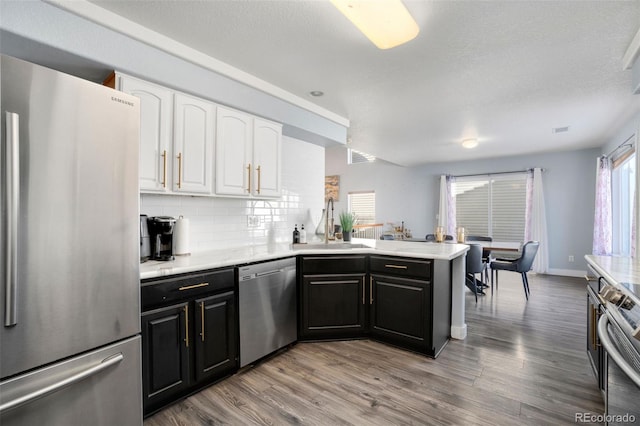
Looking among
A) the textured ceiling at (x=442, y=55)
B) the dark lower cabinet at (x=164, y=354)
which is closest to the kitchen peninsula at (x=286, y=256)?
the dark lower cabinet at (x=164, y=354)

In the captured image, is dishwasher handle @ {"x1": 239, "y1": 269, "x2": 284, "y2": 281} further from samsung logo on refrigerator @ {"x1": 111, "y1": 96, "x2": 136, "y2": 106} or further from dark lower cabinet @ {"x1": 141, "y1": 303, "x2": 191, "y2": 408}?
samsung logo on refrigerator @ {"x1": 111, "y1": 96, "x2": 136, "y2": 106}

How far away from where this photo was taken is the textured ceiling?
192 centimetres

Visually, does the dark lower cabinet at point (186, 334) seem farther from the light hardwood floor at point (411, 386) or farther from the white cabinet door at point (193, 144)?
the white cabinet door at point (193, 144)

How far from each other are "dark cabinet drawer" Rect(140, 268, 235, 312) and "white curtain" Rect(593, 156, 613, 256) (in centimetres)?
584

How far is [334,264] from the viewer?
287 cm

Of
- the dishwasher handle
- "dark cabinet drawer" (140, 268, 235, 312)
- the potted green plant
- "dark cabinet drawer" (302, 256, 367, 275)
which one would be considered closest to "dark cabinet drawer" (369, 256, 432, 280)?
"dark cabinet drawer" (302, 256, 367, 275)

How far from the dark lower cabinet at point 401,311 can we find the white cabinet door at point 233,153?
4.89ft

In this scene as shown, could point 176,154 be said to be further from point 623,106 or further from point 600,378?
point 623,106

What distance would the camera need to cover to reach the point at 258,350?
243 cm

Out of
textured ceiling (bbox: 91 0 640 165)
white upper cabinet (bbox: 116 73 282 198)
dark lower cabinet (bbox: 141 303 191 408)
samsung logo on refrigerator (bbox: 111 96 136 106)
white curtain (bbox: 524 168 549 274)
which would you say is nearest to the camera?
samsung logo on refrigerator (bbox: 111 96 136 106)

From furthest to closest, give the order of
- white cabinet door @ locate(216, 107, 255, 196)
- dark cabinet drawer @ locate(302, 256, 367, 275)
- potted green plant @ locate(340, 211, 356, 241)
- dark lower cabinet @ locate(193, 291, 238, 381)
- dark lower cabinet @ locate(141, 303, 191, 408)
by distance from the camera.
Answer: potted green plant @ locate(340, 211, 356, 241) < dark cabinet drawer @ locate(302, 256, 367, 275) < white cabinet door @ locate(216, 107, 255, 196) < dark lower cabinet @ locate(193, 291, 238, 381) < dark lower cabinet @ locate(141, 303, 191, 408)

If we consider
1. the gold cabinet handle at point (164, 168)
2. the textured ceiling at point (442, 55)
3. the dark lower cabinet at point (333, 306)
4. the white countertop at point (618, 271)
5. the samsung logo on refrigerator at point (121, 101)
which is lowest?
the dark lower cabinet at point (333, 306)

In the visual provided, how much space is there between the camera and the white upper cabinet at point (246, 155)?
264 centimetres

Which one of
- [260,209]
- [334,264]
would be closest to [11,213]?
[334,264]
